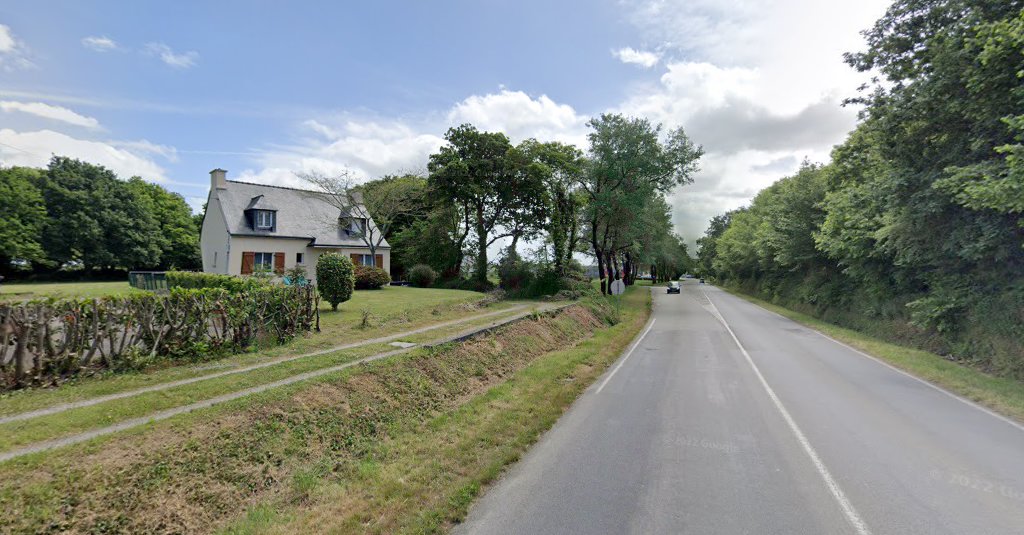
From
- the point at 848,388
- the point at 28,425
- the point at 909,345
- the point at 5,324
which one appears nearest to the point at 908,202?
the point at 909,345

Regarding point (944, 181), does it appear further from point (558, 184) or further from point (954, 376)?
point (558, 184)

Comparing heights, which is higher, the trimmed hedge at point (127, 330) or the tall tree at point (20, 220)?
the tall tree at point (20, 220)

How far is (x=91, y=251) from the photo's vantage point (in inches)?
1483

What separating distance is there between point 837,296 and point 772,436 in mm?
22537

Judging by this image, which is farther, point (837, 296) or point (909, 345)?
point (837, 296)

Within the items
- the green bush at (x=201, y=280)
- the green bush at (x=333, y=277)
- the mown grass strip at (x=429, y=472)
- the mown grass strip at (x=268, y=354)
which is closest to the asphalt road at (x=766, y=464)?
the mown grass strip at (x=429, y=472)

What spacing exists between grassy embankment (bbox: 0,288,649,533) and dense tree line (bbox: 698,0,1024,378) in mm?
11971

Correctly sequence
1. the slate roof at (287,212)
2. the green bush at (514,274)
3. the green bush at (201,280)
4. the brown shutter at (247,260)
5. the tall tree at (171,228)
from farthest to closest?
the tall tree at (171,228) < the green bush at (514,274) < the slate roof at (287,212) < the brown shutter at (247,260) < the green bush at (201,280)

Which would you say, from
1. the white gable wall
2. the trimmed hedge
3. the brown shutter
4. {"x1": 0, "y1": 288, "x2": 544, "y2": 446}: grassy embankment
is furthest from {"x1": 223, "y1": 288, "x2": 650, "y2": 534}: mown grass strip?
the white gable wall

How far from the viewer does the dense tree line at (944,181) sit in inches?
416

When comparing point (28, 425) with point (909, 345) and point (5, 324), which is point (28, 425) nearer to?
point (5, 324)

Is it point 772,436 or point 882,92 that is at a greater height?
point 882,92

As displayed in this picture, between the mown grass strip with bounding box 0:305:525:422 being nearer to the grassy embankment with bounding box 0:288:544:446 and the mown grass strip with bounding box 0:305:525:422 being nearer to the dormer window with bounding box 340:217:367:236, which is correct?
the grassy embankment with bounding box 0:288:544:446

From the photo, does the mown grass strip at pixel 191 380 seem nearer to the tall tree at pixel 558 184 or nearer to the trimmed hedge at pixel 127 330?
the trimmed hedge at pixel 127 330
